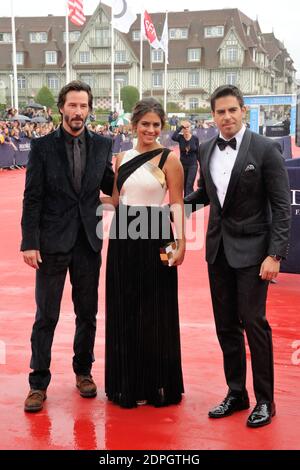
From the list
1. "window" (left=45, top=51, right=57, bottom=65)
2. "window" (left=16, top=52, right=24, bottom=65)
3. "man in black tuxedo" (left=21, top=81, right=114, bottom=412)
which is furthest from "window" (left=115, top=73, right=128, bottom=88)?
"man in black tuxedo" (left=21, top=81, right=114, bottom=412)

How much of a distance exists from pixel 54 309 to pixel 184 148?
25.5 ft

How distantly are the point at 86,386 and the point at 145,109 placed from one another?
1738 millimetres

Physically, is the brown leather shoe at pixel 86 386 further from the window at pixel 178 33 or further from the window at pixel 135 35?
the window at pixel 178 33

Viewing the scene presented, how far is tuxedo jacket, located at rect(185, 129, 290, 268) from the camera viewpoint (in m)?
3.29

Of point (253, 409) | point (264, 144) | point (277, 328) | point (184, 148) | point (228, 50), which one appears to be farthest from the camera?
point (228, 50)

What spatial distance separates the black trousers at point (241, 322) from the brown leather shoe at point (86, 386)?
845 mm

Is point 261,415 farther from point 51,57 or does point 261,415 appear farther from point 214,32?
point 214,32

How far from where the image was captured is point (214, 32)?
208ft

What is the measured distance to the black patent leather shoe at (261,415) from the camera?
341 cm

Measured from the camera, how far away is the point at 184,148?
36.6 ft

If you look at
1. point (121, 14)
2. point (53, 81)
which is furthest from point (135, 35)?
point (121, 14)

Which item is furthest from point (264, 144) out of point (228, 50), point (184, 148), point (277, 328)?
point (228, 50)

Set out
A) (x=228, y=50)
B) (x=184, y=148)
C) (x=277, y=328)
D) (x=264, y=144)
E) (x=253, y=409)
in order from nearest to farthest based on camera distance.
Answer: (x=264, y=144) → (x=253, y=409) → (x=277, y=328) → (x=184, y=148) → (x=228, y=50)

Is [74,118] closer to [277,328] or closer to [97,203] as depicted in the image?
[97,203]
